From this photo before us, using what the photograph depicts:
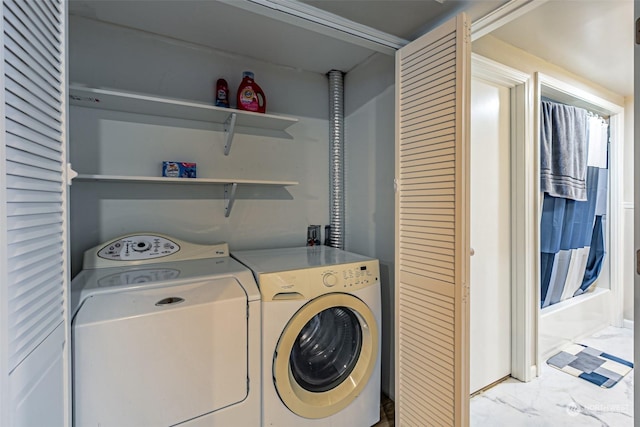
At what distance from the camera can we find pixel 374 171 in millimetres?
2088

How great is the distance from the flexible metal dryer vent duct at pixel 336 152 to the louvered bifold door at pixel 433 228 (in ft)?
2.56

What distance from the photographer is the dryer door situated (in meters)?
1.41

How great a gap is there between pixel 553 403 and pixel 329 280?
1764 millimetres

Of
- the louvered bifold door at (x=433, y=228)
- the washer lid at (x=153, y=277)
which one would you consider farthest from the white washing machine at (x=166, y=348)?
the louvered bifold door at (x=433, y=228)

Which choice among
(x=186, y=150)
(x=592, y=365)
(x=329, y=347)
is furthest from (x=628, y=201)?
(x=186, y=150)

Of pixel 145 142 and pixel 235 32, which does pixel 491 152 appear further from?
pixel 145 142

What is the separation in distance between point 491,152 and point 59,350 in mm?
2419

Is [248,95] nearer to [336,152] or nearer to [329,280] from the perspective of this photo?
[336,152]

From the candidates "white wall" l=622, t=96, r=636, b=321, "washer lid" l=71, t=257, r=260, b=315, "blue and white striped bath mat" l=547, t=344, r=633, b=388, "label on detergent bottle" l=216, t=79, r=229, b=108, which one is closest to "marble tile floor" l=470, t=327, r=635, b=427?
"blue and white striped bath mat" l=547, t=344, r=633, b=388

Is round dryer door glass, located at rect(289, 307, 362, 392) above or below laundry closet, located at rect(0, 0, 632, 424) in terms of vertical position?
below

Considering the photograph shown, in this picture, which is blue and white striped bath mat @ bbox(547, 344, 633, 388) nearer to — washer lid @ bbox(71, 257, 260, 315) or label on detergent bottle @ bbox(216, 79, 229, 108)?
washer lid @ bbox(71, 257, 260, 315)

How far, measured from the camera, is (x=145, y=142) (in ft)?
5.98

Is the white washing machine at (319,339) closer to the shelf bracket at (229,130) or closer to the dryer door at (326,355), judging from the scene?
the dryer door at (326,355)

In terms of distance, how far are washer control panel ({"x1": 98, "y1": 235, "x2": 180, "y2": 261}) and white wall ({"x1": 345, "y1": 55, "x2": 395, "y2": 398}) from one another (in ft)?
4.18
